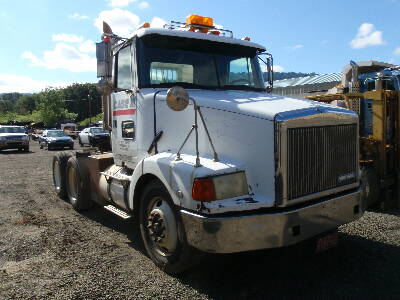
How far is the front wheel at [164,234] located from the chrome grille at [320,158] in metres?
1.20

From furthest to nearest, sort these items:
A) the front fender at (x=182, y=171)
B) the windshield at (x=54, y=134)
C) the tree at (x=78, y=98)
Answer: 1. the tree at (x=78, y=98)
2. the windshield at (x=54, y=134)
3. the front fender at (x=182, y=171)

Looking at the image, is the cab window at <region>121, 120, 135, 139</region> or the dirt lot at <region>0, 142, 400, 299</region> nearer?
the dirt lot at <region>0, 142, 400, 299</region>

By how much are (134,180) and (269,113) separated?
6.14 ft

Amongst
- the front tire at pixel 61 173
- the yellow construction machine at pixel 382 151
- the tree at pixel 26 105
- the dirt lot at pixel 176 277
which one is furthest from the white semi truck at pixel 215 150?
the tree at pixel 26 105

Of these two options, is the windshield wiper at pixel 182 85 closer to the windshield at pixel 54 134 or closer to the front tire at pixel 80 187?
the front tire at pixel 80 187

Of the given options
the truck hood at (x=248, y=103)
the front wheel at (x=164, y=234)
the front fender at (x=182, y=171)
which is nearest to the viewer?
the front fender at (x=182, y=171)

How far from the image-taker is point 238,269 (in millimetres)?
4398

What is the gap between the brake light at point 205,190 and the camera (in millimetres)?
3547

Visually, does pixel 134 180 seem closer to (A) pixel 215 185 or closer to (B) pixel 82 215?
(A) pixel 215 185

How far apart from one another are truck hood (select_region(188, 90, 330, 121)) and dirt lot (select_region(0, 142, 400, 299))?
1798 mm

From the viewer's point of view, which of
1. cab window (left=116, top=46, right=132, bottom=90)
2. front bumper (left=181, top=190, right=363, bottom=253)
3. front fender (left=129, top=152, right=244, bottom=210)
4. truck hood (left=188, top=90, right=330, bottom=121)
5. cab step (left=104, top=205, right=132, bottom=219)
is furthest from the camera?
cab window (left=116, top=46, right=132, bottom=90)

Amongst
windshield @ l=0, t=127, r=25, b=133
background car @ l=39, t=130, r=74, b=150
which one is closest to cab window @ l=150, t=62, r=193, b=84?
background car @ l=39, t=130, r=74, b=150

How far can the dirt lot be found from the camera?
12.7ft

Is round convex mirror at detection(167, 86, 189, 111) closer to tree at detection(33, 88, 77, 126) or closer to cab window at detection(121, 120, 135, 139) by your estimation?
→ cab window at detection(121, 120, 135, 139)
